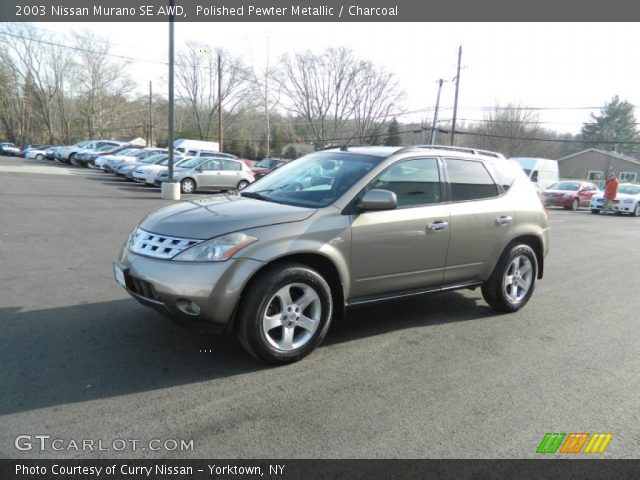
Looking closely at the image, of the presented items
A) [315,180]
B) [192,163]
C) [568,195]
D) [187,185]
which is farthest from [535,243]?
[568,195]

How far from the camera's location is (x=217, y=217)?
154 inches

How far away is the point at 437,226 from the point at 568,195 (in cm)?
2311

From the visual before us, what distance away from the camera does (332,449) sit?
9.28 ft

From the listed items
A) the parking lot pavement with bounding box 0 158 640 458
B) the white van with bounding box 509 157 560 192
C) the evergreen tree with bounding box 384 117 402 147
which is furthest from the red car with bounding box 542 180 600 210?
the evergreen tree with bounding box 384 117 402 147

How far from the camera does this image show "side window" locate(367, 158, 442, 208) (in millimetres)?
4578

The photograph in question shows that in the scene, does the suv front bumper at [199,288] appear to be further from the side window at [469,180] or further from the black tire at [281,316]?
the side window at [469,180]

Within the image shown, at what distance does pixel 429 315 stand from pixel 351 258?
1.70 metres

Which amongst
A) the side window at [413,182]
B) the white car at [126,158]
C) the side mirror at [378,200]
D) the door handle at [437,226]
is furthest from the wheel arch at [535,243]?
the white car at [126,158]

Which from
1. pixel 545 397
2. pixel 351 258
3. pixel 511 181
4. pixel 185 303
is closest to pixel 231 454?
pixel 185 303

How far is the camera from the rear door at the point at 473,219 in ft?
16.3

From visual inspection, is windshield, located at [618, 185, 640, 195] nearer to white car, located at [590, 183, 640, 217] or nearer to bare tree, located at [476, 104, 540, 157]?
white car, located at [590, 183, 640, 217]

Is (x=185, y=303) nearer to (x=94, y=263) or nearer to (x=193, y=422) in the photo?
(x=193, y=422)

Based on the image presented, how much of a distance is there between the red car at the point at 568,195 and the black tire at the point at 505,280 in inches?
820

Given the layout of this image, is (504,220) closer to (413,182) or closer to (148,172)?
(413,182)
